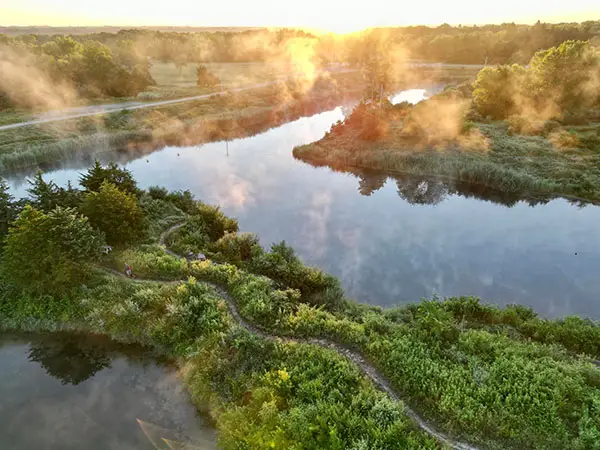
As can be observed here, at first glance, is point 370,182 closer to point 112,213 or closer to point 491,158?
point 491,158

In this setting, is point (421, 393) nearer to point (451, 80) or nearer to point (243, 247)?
point (243, 247)

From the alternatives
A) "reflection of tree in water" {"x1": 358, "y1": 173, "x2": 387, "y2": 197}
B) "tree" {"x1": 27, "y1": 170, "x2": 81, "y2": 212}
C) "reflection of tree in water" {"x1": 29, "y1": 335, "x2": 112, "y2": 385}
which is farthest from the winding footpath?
"reflection of tree in water" {"x1": 358, "y1": 173, "x2": 387, "y2": 197}

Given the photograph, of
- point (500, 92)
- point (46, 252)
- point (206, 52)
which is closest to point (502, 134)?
point (500, 92)

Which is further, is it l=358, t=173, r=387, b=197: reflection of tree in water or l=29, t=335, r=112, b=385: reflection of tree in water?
l=358, t=173, r=387, b=197: reflection of tree in water

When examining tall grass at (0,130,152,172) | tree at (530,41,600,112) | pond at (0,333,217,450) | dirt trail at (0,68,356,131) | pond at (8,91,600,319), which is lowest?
pond at (0,333,217,450)

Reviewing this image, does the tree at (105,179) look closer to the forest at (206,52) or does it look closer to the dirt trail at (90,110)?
the dirt trail at (90,110)

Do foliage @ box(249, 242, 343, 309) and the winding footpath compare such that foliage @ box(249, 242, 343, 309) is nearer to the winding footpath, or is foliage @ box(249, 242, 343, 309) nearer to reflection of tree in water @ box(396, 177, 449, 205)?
the winding footpath

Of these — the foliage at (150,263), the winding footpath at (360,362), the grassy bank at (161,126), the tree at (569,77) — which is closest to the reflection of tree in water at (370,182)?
the foliage at (150,263)
